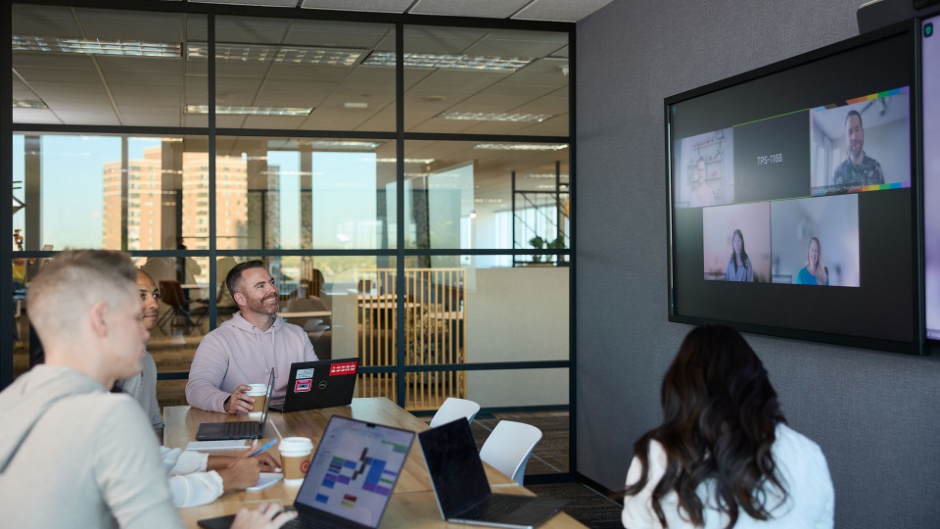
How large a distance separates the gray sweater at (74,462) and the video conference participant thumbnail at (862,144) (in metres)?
2.66

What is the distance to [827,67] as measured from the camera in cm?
351

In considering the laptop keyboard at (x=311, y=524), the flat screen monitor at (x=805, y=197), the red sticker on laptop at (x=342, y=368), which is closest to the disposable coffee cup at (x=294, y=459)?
the laptop keyboard at (x=311, y=524)

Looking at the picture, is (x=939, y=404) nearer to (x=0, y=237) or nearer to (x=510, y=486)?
(x=510, y=486)

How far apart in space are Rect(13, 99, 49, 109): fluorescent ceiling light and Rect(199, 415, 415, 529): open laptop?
12.4 feet

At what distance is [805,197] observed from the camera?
142 inches

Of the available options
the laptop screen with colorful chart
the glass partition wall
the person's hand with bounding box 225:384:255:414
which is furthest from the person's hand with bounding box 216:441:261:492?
the glass partition wall

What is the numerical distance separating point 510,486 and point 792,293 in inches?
65.7

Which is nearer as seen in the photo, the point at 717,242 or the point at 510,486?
the point at 510,486

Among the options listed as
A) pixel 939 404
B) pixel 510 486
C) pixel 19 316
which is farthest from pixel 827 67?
pixel 19 316

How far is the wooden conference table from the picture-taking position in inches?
94.2

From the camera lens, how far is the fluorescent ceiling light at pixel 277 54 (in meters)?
5.48

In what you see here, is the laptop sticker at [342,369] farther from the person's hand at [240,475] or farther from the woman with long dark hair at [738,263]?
the woman with long dark hair at [738,263]

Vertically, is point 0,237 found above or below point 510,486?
above

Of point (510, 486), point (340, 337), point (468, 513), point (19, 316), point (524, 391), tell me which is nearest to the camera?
point (468, 513)
